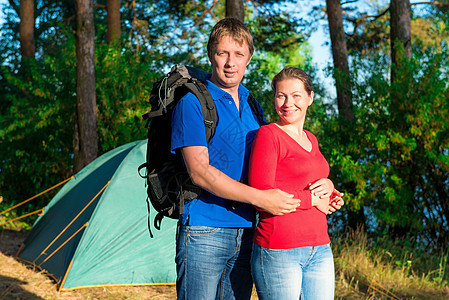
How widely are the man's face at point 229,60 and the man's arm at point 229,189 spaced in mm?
380

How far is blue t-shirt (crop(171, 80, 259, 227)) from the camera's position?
2.04m

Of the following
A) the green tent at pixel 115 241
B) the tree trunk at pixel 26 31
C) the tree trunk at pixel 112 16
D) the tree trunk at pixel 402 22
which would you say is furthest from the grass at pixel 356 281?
the tree trunk at pixel 26 31

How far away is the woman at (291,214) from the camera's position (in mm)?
2020

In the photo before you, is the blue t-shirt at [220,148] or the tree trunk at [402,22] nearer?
the blue t-shirt at [220,148]

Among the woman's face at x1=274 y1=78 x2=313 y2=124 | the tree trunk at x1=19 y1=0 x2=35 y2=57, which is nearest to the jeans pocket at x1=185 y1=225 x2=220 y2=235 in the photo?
the woman's face at x1=274 y1=78 x2=313 y2=124

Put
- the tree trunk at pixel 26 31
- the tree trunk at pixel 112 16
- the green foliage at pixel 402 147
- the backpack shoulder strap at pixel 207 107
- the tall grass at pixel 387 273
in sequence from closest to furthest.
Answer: the backpack shoulder strap at pixel 207 107
the tall grass at pixel 387 273
the green foliage at pixel 402 147
the tree trunk at pixel 112 16
the tree trunk at pixel 26 31

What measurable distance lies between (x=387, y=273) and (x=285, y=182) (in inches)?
166

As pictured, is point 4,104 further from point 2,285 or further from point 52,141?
point 2,285

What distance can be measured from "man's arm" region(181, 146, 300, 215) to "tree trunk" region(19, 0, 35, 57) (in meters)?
12.9

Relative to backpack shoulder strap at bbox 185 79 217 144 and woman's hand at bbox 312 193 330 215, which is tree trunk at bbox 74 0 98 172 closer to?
backpack shoulder strap at bbox 185 79 217 144

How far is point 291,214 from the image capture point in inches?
81.0

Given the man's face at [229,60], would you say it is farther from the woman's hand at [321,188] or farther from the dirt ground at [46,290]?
the dirt ground at [46,290]

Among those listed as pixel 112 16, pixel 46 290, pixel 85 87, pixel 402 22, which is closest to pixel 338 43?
pixel 402 22

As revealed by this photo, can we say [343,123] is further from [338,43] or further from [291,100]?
[291,100]
